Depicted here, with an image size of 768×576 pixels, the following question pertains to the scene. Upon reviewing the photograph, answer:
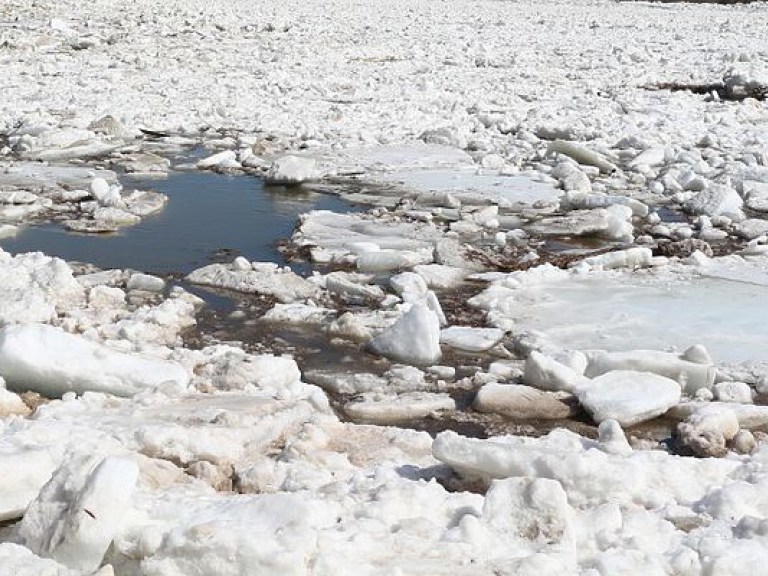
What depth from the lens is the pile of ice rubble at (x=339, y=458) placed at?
2.61 meters

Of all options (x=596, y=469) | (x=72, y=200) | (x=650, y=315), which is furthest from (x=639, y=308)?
(x=72, y=200)

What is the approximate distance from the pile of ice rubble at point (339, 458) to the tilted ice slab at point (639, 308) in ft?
0.47

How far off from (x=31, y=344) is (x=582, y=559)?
6.93 feet

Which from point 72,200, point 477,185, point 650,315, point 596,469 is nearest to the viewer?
point 596,469

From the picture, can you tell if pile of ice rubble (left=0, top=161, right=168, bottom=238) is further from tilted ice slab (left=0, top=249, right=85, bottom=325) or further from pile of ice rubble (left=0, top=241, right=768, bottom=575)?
pile of ice rubble (left=0, top=241, right=768, bottom=575)

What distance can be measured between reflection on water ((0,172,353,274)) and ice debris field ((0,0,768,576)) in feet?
0.12

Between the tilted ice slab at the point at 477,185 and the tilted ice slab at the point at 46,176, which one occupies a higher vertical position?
the tilted ice slab at the point at 477,185

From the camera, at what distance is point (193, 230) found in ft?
21.7

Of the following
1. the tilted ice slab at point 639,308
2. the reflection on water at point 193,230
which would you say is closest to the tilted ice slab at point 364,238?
the reflection on water at point 193,230

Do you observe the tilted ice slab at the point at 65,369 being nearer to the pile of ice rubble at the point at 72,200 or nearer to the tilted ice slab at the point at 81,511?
the tilted ice slab at the point at 81,511

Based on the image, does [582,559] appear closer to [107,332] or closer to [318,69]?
[107,332]

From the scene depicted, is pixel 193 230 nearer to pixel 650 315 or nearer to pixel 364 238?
pixel 364 238

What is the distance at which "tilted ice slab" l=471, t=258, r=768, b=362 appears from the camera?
188 inches

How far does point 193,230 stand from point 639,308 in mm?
2718
